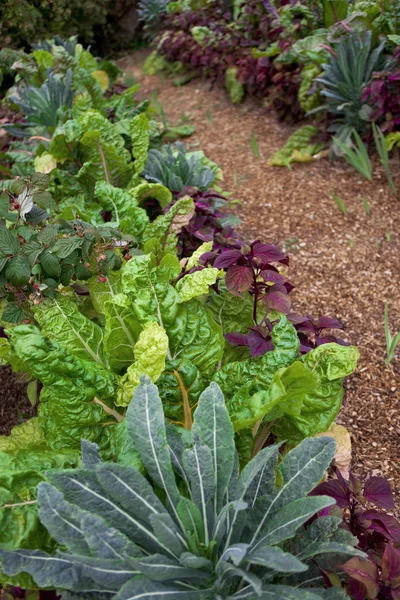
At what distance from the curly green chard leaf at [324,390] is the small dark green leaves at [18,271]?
924mm

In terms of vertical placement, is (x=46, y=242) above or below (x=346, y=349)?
above

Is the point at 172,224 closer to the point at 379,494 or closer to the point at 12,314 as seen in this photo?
the point at 12,314

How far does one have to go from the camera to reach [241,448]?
5.44 feet

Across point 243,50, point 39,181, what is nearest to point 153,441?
point 39,181

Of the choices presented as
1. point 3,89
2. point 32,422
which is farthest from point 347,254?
point 3,89

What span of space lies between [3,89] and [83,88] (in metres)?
2.31

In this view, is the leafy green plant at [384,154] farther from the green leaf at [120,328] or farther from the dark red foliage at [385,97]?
the green leaf at [120,328]

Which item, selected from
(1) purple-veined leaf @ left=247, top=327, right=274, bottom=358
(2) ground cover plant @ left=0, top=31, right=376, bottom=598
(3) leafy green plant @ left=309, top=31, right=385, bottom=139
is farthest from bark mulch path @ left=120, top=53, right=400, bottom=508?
(1) purple-veined leaf @ left=247, top=327, right=274, bottom=358

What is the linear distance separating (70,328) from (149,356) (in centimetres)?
39

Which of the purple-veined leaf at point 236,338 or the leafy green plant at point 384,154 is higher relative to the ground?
the leafy green plant at point 384,154

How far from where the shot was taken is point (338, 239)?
10.1 ft

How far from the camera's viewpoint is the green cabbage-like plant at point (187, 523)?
3.85 ft

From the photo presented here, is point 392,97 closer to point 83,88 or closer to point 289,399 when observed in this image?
point 83,88

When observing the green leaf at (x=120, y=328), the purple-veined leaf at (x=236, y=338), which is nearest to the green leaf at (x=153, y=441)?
the green leaf at (x=120, y=328)
